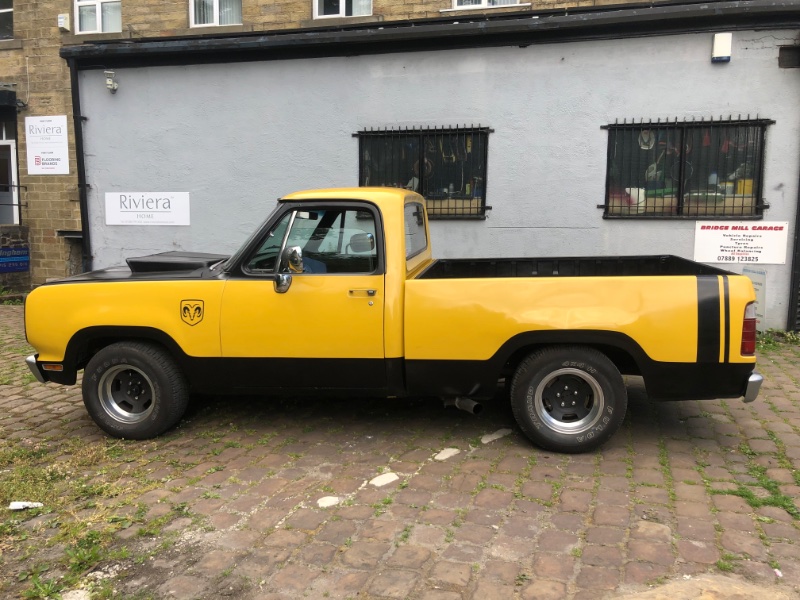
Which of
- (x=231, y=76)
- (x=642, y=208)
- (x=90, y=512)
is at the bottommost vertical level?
(x=90, y=512)

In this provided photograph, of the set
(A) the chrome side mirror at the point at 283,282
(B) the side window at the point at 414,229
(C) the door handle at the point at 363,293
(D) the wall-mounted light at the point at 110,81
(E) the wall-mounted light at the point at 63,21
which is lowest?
(C) the door handle at the point at 363,293

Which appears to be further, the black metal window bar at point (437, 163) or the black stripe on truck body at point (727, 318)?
the black metal window bar at point (437, 163)

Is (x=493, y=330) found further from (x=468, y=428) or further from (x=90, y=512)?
(x=90, y=512)

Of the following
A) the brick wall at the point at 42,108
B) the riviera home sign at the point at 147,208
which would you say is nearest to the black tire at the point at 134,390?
the riviera home sign at the point at 147,208

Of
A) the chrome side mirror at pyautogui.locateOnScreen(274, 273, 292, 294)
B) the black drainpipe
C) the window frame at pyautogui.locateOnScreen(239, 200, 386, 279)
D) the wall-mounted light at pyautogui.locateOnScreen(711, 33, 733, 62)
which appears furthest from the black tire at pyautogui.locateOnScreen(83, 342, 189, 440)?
the wall-mounted light at pyautogui.locateOnScreen(711, 33, 733, 62)

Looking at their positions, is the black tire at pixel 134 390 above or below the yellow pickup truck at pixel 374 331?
below

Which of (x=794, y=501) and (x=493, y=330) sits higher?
(x=493, y=330)

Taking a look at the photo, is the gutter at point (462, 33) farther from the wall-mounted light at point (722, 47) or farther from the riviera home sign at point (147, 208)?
the riviera home sign at point (147, 208)

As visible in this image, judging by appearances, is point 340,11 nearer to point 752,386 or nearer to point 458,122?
point 458,122

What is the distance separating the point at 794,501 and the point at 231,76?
851 centimetres

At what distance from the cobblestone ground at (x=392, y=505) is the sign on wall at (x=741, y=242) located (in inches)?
118

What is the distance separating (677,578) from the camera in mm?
2867

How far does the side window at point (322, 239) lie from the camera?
4.39 meters

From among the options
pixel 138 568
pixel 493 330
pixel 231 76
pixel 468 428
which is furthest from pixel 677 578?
pixel 231 76
